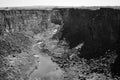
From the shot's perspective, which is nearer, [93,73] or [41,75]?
[93,73]

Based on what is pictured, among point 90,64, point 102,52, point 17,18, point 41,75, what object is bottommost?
point 41,75

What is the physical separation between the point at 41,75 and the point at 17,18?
42622 mm

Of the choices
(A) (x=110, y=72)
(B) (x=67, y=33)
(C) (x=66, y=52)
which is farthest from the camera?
(B) (x=67, y=33)

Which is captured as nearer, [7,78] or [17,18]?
[7,78]

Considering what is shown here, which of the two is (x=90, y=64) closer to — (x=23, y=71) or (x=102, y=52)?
(x=102, y=52)

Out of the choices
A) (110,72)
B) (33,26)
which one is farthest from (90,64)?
(33,26)

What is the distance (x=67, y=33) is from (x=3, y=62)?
2716 cm

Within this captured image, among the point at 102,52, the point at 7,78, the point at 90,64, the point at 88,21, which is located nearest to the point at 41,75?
the point at 7,78

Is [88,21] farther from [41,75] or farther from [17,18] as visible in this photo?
[17,18]

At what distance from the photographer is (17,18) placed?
7088 centimetres

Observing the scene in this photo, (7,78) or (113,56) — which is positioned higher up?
(113,56)

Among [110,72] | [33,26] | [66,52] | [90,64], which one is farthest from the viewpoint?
[33,26]

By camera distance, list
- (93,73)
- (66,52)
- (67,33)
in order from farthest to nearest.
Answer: (67,33)
(66,52)
(93,73)

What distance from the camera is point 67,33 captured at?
56.6m
